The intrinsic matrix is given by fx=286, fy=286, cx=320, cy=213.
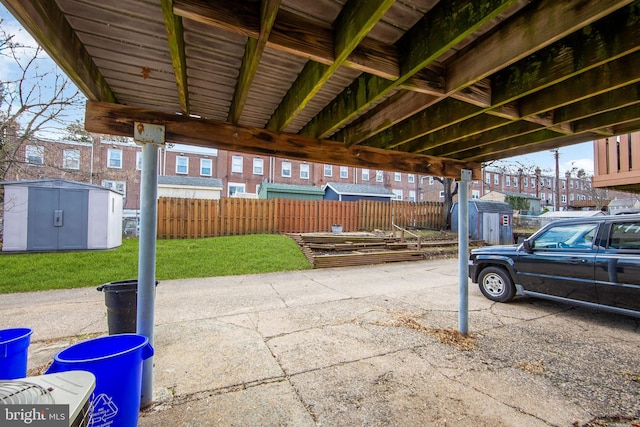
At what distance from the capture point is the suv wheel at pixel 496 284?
553cm

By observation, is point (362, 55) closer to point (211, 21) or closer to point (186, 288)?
point (211, 21)

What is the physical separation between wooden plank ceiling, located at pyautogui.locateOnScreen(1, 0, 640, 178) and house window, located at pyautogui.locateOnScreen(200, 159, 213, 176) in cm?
2267

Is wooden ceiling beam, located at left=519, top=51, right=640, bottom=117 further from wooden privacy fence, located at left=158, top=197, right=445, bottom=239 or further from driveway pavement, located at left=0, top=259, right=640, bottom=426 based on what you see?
wooden privacy fence, located at left=158, top=197, right=445, bottom=239

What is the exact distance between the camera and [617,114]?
2721 mm

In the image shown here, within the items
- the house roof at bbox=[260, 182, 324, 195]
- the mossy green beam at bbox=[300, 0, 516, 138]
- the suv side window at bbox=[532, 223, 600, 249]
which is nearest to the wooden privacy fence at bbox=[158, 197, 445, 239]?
the house roof at bbox=[260, 182, 324, 195]

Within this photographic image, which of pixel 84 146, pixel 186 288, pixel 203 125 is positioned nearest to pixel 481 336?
pixel 203 125

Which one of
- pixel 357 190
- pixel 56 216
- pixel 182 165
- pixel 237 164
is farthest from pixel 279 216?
pixel 182 165

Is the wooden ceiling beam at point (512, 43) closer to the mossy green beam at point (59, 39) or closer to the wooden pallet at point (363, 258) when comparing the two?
the mossy green beam at point (59, 39)

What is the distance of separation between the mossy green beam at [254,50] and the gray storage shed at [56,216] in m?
9.94

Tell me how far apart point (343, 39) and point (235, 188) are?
80.6ft

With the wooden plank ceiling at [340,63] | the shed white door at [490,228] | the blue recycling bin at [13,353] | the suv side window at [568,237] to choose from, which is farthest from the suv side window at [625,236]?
the shed white door at [490,228]

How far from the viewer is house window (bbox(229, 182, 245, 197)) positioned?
2481 cm

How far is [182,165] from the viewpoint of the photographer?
23.8 m

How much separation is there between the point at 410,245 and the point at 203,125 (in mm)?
10976
